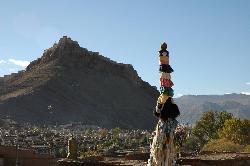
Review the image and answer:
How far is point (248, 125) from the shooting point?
5706 cm

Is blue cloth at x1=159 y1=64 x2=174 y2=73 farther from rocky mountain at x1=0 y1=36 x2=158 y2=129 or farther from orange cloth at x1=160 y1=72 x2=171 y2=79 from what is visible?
rocky mountain at x1=0 y1=36 x2=158 y2=129

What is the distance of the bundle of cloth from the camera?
735 centimetres

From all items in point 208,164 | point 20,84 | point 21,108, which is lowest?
point 208,164

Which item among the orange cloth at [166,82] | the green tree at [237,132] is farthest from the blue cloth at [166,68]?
the green tree at [237,132]

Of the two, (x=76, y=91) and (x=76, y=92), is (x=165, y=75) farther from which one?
(x=76, y=91)

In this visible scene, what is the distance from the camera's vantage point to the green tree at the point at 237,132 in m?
54.1

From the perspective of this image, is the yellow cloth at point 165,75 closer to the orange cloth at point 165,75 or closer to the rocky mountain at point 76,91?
the orange cloth at point 165,75

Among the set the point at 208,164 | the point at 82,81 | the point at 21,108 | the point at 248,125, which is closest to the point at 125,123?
the point at 82,81

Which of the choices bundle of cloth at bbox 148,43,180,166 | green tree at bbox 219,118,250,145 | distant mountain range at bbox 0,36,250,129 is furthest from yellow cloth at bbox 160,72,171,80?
distant mountain range at bbox 0,36,250,129

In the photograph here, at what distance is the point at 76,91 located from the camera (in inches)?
5630

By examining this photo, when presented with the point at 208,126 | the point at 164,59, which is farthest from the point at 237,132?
the point at 164,59

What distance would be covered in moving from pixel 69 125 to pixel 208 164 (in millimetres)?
93912

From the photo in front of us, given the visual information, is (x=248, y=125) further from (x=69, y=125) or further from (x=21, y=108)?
(x=21, y=108)

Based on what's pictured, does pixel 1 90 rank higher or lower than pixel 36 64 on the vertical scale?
lower
